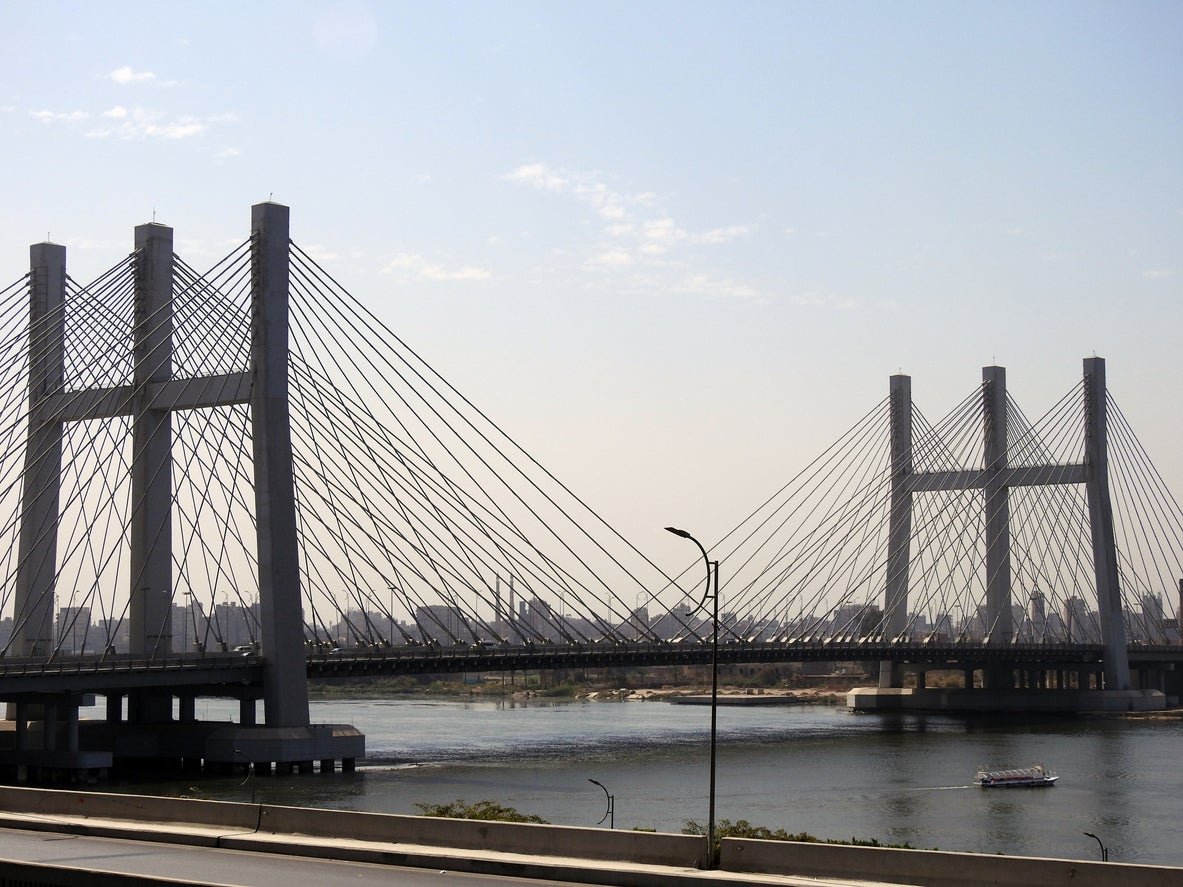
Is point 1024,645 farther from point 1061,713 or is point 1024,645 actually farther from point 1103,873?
point 1103,873

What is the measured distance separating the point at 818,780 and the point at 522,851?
1531 inches

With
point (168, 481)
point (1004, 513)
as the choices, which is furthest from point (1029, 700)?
point (168, 481)

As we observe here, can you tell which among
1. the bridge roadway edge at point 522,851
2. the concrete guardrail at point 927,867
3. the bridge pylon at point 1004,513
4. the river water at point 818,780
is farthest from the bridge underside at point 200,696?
the concrete guardrail at point 927,867

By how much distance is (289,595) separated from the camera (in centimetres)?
5391

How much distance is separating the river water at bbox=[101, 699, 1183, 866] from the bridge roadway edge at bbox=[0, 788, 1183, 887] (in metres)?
19.1

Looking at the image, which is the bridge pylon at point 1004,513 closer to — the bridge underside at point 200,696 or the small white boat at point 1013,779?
the bridge underside at point 200,696

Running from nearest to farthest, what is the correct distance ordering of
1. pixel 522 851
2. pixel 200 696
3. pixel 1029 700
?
pixel 522 851 → pixel 200 696 → pixel 1029 700

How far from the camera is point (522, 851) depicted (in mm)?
19312

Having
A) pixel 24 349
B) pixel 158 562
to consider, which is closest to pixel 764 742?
pixel 158 562

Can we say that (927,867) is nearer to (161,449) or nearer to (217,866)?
(217,866)

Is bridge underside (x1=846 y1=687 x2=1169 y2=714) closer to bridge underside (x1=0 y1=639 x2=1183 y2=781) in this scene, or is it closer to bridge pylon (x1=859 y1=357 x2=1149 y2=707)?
bridge pylon (x1=859 y1=357 x2=1149 y2=707)

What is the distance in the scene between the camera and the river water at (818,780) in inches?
1686

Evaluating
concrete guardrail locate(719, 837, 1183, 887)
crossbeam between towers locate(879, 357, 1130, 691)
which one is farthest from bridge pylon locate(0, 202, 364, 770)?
crossbeam between towers locate(879, 357, 1130, 691)

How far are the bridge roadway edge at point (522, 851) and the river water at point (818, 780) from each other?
19.1 metres
